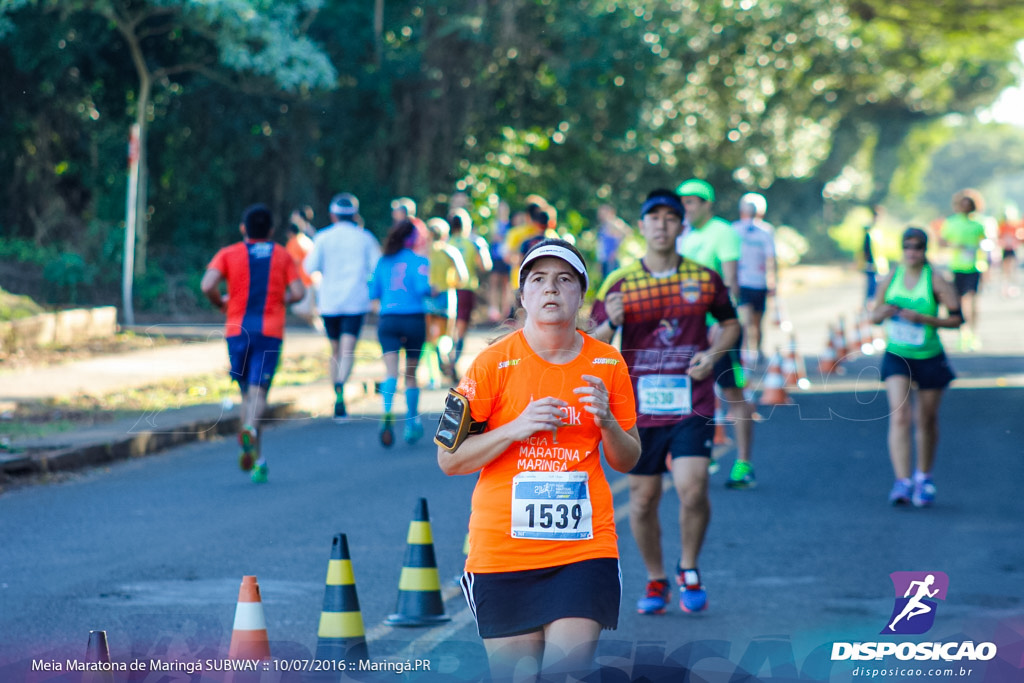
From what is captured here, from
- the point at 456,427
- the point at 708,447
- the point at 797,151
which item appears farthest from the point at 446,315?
the point at 797,151

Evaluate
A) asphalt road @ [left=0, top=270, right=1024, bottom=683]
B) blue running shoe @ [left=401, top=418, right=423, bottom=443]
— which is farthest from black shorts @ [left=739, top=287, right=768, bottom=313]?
blue running shoe @ [left=401, top=418, right=423, bottom=443]

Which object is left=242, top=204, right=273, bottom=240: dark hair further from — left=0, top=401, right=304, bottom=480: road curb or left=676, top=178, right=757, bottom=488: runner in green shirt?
left=676, top=178, right=757, bottom=488: runner in green shirt

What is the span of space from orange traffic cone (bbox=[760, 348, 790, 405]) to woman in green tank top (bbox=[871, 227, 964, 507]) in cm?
405

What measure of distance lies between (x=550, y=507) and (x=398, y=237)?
8.29 meters

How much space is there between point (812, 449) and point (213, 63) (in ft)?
→ 47.8

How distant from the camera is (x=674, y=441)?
6949mm

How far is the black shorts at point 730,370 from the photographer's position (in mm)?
7727

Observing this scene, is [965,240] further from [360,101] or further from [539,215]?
[360,101]

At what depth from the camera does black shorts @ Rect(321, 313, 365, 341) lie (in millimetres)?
12562

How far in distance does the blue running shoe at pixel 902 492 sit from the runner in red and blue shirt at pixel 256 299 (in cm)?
435

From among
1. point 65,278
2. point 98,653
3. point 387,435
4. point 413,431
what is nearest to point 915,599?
point 98,653

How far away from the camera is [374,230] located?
25547 millimetres

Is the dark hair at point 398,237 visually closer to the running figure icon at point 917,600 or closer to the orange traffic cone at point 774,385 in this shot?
the orange traffic cone at point 774,385

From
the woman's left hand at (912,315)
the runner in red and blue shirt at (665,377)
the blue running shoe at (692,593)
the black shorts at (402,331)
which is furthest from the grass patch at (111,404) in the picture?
the woman's left hand at (912,315)
